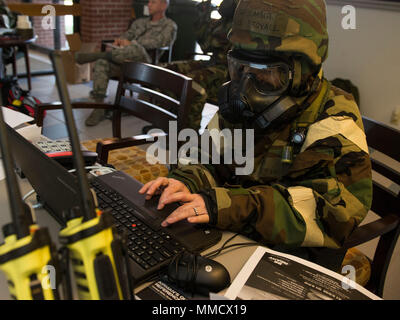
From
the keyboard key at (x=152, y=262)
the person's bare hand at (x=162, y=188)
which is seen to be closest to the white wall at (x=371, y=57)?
the person's bare hand at (x=162, y=188)

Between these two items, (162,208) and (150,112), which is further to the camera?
(150,112)

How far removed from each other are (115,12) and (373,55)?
356cm

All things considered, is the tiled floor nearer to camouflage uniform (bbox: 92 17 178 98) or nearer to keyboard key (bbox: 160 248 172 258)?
camouflage uniform (bbox: 92 17 178 98)

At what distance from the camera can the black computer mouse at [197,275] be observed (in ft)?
2.23

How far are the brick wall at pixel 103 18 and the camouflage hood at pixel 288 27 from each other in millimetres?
4285

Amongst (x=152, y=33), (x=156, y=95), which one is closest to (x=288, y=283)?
(x=156, y=95)

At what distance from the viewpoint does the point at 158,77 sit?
1.76 m

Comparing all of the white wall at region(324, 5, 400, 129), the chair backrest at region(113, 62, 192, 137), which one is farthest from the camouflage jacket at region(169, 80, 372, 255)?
the white wall at region(324, 5, 400, 129)

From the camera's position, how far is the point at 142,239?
801 millimetres

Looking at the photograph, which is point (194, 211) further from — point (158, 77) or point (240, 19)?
point (158, 77)

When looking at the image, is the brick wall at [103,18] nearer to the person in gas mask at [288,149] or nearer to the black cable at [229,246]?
the person in gas mask at [288,149]

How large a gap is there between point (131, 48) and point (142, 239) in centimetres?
323
